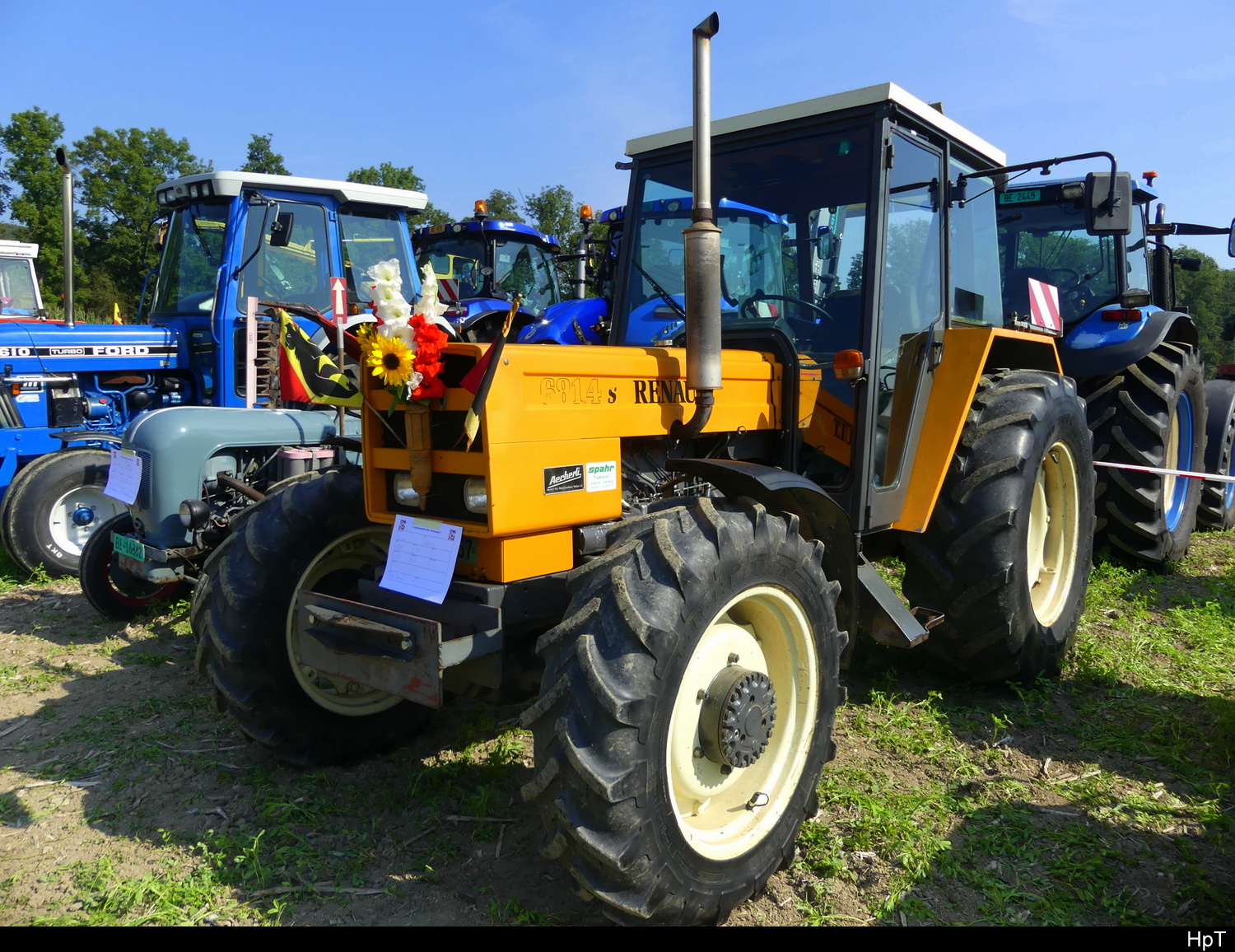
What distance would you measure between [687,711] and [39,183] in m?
32.4

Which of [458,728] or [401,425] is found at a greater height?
[401,425]

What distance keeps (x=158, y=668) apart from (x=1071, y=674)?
455cm

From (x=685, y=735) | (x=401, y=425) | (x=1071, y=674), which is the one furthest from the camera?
(x=1071, y=674)

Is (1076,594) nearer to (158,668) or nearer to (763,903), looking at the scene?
(763,903)

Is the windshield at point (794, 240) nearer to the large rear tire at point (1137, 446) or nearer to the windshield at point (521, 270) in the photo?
the large rear tire at point (1137, 446)

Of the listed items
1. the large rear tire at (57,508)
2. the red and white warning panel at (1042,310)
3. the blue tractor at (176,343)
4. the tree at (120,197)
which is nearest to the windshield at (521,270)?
the blue tractor at (176,343)

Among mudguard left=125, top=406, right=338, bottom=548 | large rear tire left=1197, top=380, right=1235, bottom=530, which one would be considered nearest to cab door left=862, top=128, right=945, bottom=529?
mudguard left=125, top=406, right=338, bottom=548

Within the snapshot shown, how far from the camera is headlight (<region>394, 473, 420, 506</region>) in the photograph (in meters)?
2.62

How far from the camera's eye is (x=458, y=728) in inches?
142

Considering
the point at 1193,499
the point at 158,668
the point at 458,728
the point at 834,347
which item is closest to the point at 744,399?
the point at 834,347

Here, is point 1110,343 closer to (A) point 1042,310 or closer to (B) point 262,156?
(A) point 1042,310

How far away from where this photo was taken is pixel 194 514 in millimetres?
4473

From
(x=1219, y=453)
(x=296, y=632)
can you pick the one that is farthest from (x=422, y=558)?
(x=1219, y=453)

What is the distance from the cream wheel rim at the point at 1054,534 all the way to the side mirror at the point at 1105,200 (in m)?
1.18
